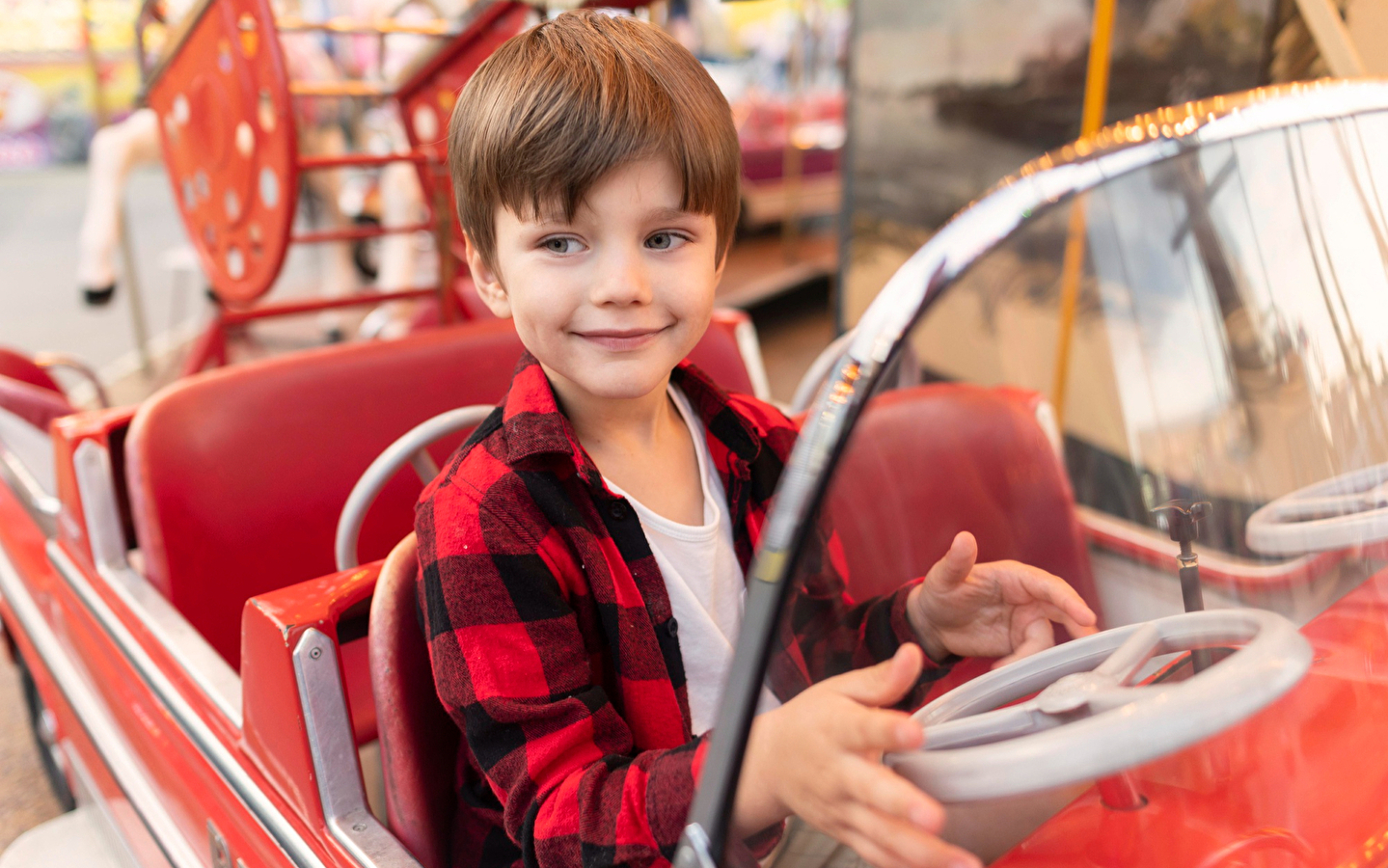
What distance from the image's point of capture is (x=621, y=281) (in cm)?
70

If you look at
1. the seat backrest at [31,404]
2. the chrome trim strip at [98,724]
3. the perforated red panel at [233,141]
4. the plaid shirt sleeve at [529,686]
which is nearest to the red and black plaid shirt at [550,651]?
the plaid shirt sleeve at [529,686]

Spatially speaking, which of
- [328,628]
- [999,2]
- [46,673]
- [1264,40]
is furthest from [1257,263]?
[999,2]

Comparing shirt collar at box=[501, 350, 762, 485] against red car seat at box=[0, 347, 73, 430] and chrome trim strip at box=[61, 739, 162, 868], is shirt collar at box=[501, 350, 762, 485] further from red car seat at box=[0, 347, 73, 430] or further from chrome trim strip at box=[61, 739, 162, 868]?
red car seat at box=[0, 347, 73, 430]

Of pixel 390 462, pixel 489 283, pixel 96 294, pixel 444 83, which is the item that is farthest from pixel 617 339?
pixel 96 294

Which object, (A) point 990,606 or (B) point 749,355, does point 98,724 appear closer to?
(B) point 749,355

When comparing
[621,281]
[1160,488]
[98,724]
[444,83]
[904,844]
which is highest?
[444,83]

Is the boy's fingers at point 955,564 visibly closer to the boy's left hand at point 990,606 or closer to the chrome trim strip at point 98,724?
the boy's left hand at point 990,606

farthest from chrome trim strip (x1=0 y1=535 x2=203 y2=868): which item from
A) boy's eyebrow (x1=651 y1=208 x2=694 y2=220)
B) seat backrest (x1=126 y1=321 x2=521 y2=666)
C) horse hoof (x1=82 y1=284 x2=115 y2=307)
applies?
horse hoof (x1=82 y1=284 x2=115 y2=307)

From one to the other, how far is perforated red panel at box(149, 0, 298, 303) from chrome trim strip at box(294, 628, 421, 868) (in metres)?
1.16

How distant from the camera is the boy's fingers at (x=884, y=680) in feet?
1.58

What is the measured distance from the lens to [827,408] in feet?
1.47

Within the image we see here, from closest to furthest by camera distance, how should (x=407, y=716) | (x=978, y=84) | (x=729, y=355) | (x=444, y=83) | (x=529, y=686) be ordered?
(x=529, y=686) < (x=407, y=716) < (x=729, y=355) < (x=444, y=83) < (x=978, y=84)

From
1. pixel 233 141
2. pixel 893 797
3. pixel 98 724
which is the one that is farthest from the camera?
pixel 233 141

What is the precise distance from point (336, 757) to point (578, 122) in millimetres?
505
